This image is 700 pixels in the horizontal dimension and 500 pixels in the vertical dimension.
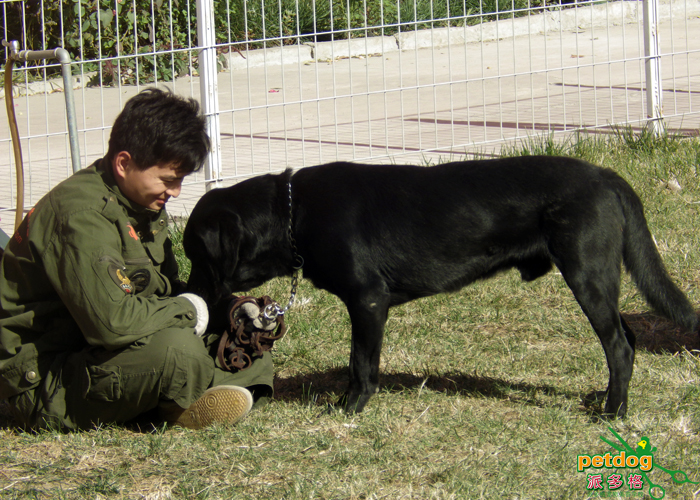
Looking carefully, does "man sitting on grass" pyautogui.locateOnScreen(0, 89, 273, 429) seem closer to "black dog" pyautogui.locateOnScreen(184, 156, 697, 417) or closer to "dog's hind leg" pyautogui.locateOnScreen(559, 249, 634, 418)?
"black dog" pyautogui.locateOnScreen(184, 156, 697, 417)

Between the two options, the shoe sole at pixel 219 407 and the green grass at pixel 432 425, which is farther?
the shoe sole at pixel 219 407

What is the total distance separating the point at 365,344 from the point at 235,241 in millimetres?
669

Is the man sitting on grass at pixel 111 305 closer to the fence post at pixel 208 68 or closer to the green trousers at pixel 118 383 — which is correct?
the green trousers at pixel 118 383

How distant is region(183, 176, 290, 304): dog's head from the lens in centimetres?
295

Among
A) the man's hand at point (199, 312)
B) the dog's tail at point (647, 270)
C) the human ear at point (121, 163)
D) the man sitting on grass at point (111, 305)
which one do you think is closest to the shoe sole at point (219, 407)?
the man sitting on grass at point (111, 305)

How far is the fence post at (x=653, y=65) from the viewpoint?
20.3 ft

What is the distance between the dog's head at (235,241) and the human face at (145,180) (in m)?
0.27

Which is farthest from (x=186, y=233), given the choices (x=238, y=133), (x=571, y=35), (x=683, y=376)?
(x=571, y=35)

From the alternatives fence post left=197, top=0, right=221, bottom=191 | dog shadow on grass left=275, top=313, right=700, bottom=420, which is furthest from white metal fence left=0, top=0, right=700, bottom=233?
dog shadow on grass left=275, top=313, right=700, bottom=420

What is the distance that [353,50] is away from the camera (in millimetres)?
11625

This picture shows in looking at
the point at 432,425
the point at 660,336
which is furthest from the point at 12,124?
the point at 660,336

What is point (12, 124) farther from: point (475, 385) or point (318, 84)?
point (318, 84)

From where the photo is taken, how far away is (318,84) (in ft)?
24.4

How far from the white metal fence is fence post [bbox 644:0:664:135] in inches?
0.4
